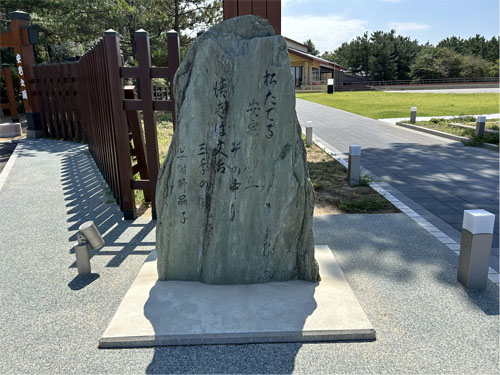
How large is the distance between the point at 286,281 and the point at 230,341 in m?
0.97

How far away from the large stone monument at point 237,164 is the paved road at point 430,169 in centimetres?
257

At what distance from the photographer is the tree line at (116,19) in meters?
15.5

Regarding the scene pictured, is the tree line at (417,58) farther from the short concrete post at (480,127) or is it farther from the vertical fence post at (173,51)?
the vertical fence post at (173,51)

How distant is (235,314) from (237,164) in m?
1.31

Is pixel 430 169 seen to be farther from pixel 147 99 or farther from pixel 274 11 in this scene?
pixel 147 99

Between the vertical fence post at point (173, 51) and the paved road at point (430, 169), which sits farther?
the paved road at point (430, 169)

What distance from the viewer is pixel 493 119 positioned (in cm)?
1661

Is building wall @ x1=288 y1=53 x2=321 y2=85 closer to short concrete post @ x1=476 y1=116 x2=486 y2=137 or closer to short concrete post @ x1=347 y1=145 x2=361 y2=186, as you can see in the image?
short concrete post @ x1=476 y1=116 x2=486 y2=137

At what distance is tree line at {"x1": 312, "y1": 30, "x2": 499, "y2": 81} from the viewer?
47625 millimetres

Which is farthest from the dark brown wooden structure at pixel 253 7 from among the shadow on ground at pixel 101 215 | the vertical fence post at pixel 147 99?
the shadow on ground at pixel 101 215

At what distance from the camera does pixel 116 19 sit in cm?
1594

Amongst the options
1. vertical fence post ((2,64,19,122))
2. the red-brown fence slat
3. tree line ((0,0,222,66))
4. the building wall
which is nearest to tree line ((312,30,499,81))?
the building wall

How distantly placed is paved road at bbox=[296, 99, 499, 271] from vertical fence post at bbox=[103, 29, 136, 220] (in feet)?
14.6

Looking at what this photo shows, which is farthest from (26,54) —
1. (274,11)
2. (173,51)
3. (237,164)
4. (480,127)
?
(480,127)
